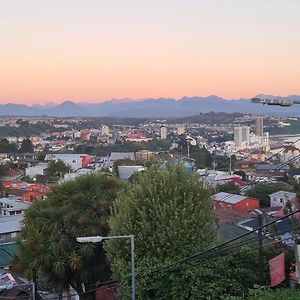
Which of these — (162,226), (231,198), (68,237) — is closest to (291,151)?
(231,198)

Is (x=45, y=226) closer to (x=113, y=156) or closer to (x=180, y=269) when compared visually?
(x=180, y=269)

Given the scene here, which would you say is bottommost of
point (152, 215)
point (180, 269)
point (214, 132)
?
point (214, 132)

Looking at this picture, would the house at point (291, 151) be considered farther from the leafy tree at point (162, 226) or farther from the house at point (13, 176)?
the house at point (13, 176)

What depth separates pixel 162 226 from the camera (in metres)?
13.6

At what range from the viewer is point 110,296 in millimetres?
17219

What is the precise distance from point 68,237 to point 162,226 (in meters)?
4.26

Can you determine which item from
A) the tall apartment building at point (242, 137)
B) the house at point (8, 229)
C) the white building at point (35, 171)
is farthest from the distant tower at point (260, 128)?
the house at point (8, 229)

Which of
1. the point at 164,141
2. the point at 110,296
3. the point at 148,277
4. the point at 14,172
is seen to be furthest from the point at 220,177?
the point at 164,141

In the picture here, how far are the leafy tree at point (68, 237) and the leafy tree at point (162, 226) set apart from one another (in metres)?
2.43

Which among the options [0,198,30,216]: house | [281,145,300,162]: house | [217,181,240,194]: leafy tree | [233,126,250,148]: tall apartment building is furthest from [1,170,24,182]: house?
[233,126,250,148]: tall apartment building

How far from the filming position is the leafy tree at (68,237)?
54.4ft

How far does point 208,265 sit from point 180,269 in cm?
61

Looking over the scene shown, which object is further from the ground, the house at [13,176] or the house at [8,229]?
the house at [8,229]

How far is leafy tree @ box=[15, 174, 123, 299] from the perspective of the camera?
1658 cm
